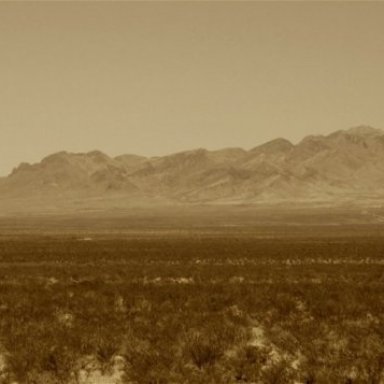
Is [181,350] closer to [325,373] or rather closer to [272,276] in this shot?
[325,373]

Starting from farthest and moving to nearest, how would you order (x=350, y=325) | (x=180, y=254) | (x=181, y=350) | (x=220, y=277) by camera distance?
(x=180, y=254) → (x=220, y=277) → (x=350, y=325) → (x=181, y=350)

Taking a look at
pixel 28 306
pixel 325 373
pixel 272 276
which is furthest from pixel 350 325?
pixel 272 276

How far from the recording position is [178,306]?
1581 cm

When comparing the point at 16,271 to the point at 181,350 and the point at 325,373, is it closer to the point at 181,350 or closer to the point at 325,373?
the point at 181,350

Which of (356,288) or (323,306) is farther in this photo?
(356,288)

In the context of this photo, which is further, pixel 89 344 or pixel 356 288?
pixel 356 288

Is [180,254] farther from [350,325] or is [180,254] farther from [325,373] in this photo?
[325,373]

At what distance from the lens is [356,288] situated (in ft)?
60.8

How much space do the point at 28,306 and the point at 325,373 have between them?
790 centimetres

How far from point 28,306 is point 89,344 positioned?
4.15 m

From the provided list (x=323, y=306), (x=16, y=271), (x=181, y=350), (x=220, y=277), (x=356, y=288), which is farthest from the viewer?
(x=16, y=271)

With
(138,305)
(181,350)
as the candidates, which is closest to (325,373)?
(181,350)

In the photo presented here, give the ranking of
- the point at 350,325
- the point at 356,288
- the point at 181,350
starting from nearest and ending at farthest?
the point at 181,350
the point at 350,325
the point at 356,288

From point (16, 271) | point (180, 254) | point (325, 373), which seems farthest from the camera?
point (180, 254)
